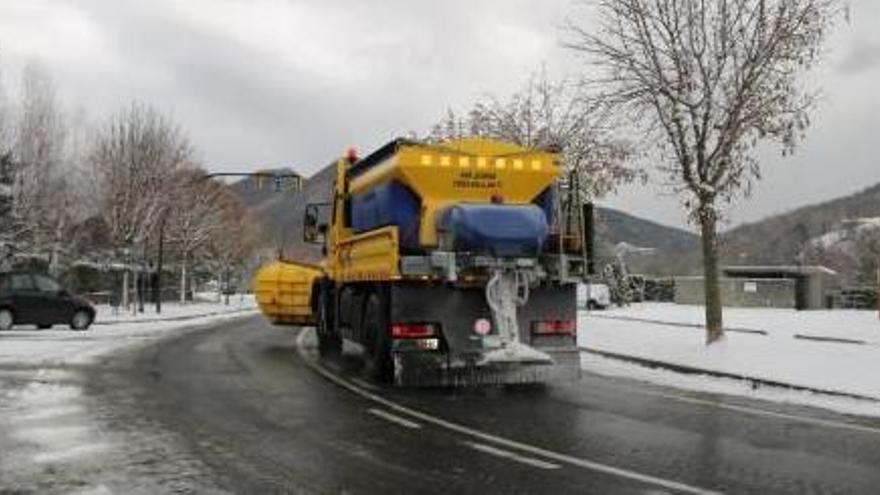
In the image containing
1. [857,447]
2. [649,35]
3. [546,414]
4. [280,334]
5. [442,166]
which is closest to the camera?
[857,447]

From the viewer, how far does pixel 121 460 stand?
10.2 meters

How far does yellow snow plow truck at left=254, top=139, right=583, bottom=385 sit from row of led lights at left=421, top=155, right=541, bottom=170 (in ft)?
0.05

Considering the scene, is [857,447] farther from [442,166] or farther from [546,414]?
[442,166]

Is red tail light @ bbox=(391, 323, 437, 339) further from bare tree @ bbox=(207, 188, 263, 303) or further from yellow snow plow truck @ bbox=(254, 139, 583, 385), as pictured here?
bare tree @ bbox=(207, 188, 263, 303)

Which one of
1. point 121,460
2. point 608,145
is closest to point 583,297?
point 608,145

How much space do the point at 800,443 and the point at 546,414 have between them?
304cm

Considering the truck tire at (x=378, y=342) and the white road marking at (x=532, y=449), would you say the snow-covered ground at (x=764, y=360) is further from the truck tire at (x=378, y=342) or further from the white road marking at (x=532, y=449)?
the white road marking at (x=532, y=449)

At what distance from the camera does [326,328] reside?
22.3 meters

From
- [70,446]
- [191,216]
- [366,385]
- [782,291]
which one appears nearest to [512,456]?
[70,446]

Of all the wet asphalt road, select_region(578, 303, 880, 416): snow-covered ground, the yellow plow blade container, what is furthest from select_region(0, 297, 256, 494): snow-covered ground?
select_region(578, 303, 880, 416): snow-covered ground

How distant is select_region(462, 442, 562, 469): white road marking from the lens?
32.6 ft

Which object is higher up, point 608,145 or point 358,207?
point 608,145

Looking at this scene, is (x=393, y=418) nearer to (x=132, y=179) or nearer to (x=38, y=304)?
(x=38, y=304)

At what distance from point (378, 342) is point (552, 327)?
2.46 meters
